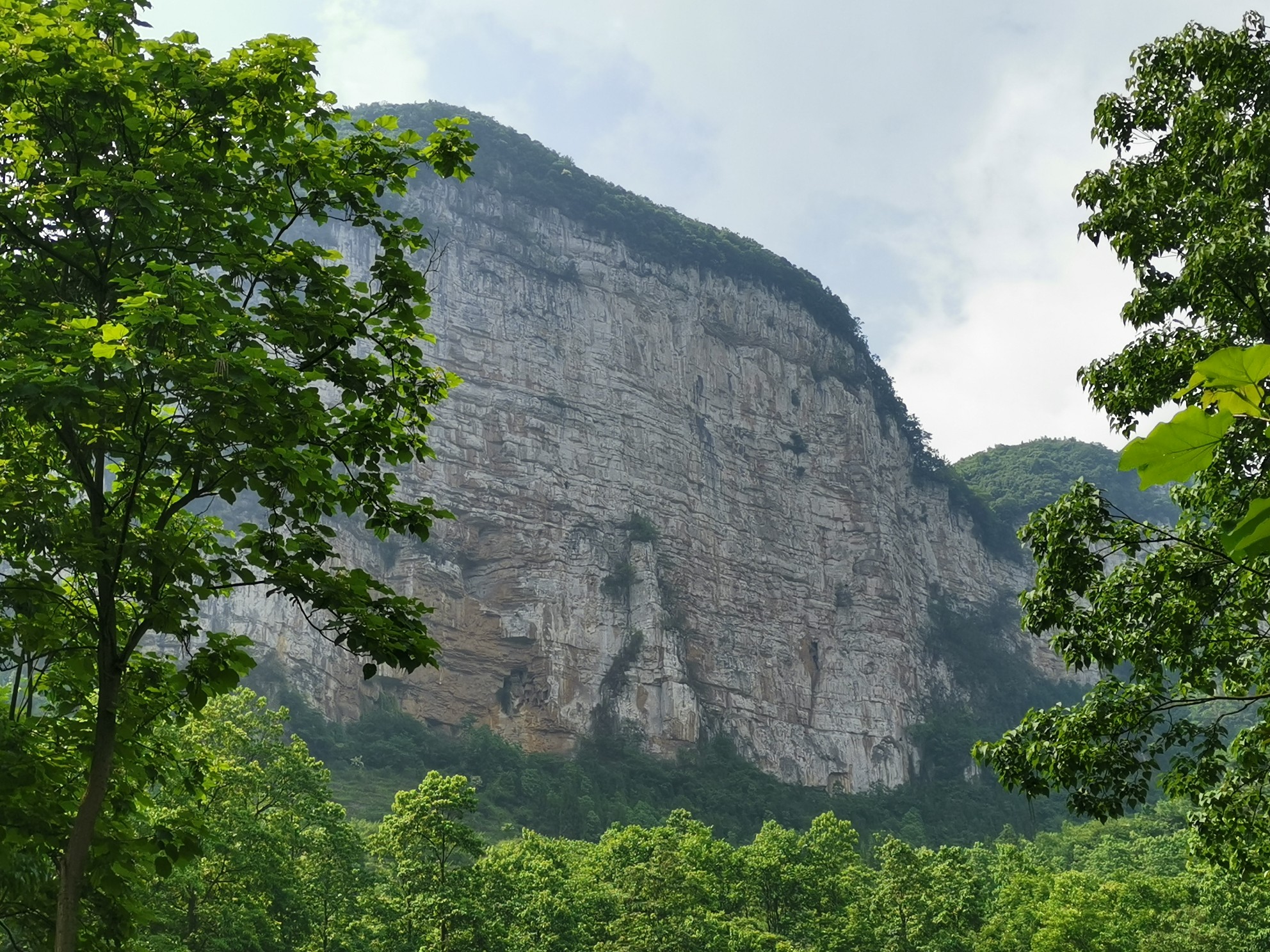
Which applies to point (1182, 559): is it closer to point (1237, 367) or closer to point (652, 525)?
point (1237, 367)

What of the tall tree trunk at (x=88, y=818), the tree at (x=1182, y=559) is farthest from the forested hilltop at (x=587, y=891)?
the tree at (x=1182, y=559)

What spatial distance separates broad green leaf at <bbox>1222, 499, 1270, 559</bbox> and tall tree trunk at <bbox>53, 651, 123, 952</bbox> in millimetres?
5128

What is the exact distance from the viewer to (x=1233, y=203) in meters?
7.95

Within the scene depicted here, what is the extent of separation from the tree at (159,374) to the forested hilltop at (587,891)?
28.1 feet

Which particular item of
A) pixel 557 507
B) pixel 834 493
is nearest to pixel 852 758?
pixel 834 493

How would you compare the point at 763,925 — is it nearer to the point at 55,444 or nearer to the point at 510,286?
the point at 55,444

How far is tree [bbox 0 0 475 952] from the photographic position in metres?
4.99

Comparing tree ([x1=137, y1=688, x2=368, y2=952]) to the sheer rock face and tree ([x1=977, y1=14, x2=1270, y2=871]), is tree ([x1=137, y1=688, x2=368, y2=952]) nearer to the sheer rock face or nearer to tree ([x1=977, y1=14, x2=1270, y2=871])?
tree ([x1=977, y1=14, x2=1270, y2=871])

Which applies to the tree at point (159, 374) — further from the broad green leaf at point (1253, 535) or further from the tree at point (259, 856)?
the tree at point (259, 856)

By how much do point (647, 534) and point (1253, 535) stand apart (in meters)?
78.7

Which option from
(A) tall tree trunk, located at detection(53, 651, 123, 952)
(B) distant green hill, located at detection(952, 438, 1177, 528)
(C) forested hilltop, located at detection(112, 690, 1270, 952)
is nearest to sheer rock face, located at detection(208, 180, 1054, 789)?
(B) distant green hill, located at detection(952, 438, 1177, 528)

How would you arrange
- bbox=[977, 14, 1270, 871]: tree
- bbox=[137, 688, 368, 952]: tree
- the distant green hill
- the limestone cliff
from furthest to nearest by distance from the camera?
the distant green hill, the limestone cliff, bbox=[137, 688, 368, 952]: tree, bbox=[977, 14, 1270, 871]: tree

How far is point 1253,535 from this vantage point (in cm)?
141

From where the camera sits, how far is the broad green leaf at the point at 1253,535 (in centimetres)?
140
